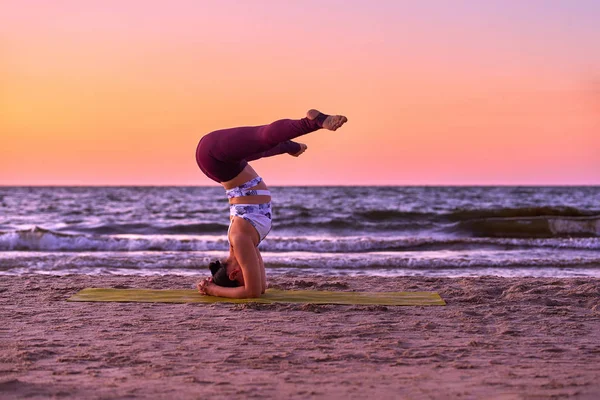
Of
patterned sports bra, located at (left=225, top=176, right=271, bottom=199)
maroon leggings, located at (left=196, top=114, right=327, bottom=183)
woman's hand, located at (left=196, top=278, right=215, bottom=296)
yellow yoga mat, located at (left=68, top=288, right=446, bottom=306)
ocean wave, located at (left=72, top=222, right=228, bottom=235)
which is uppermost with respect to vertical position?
maroon leggings, located at (left=196, top=114, right=327, bottom=183)

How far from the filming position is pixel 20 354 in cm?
409

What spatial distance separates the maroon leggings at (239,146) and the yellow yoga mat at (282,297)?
3.82ft

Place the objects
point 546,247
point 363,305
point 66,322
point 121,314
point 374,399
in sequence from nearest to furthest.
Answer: point 374,399, point 66,322, point 121,314, point 363,305, point 546,247

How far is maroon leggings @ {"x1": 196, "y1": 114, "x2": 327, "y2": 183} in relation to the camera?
4.98 metres

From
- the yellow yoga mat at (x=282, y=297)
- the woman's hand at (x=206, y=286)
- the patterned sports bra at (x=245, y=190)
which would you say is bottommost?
the yellow yoga mat at (x=282, y=297)

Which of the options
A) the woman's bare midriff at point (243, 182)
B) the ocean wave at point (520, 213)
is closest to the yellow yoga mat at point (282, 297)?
the woman's bare midriff at point (243, 182)

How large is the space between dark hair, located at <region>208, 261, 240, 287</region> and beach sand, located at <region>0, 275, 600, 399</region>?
47 cm

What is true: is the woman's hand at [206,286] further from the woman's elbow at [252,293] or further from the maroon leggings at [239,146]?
the maroon leggings at [239,146]

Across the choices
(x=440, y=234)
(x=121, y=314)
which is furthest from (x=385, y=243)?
(x=121, y=314)

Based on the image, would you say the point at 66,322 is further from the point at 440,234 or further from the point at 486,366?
the point at 440,234

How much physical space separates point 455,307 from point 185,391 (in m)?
3.28

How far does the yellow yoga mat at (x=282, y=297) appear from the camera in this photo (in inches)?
243

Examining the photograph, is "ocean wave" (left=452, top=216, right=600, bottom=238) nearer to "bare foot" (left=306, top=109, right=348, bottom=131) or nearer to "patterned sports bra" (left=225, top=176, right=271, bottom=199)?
"patterned sports bra" (left=225, top=176, right=271, bottom=199)

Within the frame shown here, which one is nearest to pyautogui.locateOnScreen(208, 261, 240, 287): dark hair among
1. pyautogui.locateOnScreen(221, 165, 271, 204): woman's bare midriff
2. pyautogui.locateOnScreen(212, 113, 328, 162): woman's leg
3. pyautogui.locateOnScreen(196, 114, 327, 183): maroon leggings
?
pyautogui.locateOnScreen(221, 165, 271, 204): woman's bare midriff
